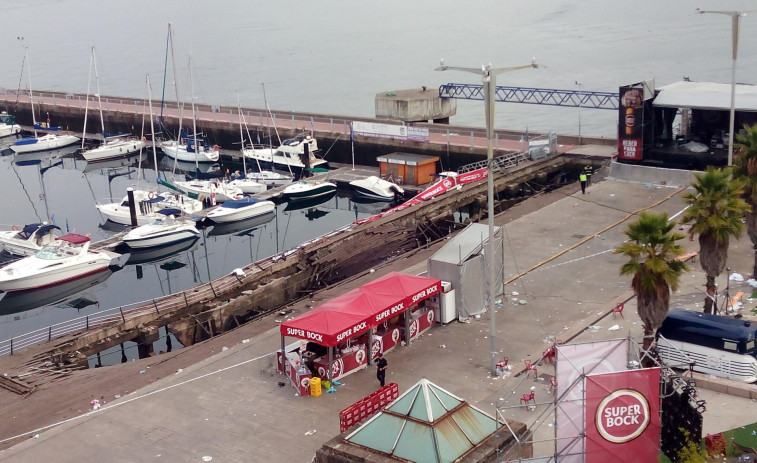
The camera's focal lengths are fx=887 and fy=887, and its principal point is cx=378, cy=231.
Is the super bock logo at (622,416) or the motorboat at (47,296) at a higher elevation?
the super bock logo at (622,416)

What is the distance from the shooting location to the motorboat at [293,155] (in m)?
69.2

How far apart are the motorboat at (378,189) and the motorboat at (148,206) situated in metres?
11.0

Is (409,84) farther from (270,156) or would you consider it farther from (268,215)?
(268,215)

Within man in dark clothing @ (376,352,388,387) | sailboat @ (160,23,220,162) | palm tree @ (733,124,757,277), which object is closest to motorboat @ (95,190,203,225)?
sailboat @ (160,23,220,162)

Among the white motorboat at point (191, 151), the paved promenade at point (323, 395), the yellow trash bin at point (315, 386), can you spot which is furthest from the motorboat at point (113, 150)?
the yellow trash bin at point (315, 386)

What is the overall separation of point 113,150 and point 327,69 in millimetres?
58764

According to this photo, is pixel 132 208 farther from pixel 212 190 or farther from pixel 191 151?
pixel 191 151

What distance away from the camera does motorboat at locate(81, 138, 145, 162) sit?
262 feet

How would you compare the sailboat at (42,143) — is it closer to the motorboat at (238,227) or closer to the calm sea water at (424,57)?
the calm sea water at (424,57)

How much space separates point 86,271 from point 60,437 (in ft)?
92.0

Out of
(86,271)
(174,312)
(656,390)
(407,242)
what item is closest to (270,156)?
(86,271)

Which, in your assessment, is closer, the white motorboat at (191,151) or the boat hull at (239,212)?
the boat hull at (239,212)

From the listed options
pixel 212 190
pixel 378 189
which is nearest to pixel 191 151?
pixel 212 190

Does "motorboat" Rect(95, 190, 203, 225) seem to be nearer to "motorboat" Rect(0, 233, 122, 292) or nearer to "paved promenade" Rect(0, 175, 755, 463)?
"motorboat" Rect(0, 233, 122, 292)
